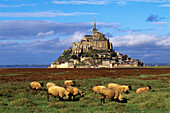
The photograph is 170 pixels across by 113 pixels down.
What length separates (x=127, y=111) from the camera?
1561cm

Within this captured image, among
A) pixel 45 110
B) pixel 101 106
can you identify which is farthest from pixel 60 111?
pixel 101 106

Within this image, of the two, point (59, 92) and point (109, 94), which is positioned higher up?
point (59, 92)

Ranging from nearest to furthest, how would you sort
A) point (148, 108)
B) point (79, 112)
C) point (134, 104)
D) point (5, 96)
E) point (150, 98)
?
point (79, 112) < point (148, 108) < point (134, 104) < point (150, 98) < point (5, 96)

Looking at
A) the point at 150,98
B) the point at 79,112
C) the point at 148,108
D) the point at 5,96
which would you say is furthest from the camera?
the point at 5,96

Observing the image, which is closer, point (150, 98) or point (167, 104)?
point (167, 104)

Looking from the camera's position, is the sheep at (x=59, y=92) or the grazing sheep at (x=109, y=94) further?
the sheep at (x=59, y=92)

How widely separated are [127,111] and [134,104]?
2416 millimetres

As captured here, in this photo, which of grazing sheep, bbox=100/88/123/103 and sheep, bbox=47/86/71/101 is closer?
grazing sheep, bbox=100/88/123/103

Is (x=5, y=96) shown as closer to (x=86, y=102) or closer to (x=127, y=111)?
(x=86, y=102)

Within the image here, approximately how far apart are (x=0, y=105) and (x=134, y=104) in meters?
10.1

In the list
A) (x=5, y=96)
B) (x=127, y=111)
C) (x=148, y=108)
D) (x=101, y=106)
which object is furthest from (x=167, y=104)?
(x=5, y=96)

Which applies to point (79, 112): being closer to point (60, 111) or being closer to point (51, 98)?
point (60, 111)

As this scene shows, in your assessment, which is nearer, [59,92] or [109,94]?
[109,94]

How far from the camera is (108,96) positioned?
60.7ft
